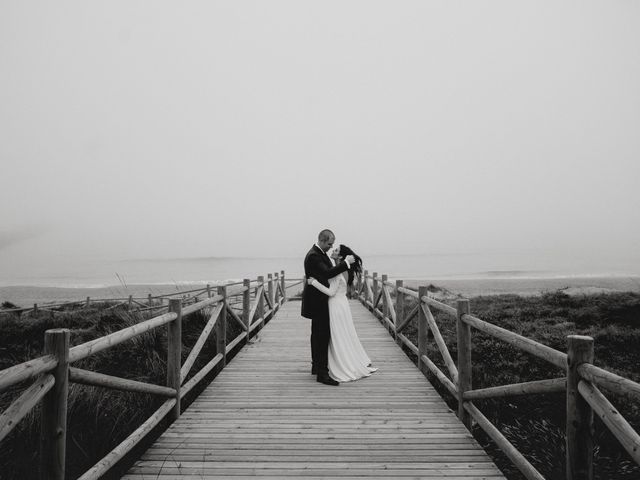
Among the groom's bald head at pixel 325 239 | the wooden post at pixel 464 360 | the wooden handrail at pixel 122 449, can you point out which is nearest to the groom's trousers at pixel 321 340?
the groom's bald head at pixel 325 239

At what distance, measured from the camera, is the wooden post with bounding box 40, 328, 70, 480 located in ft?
7.73

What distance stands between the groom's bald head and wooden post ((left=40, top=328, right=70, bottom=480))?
350 cm

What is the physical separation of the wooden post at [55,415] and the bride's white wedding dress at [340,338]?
3458mm

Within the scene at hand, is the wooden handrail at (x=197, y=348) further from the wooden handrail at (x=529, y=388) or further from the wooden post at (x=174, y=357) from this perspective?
the wooden handrail at (x=529, y=388)

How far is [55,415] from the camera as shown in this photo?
2.38 meters

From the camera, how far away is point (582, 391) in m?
2.30

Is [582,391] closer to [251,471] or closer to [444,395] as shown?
[251,471]

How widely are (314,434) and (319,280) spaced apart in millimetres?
2103

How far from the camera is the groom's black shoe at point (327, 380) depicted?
5.47 metres

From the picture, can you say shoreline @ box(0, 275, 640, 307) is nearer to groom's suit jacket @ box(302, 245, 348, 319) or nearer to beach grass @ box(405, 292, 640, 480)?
beach grass @ box(405, 292, 640, 480)

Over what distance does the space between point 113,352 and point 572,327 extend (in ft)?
36.7

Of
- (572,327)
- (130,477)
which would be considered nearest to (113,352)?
(130,477)

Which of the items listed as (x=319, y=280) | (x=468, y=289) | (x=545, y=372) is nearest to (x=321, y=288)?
(x=319, y=280)

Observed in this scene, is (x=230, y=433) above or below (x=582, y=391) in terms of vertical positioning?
below
